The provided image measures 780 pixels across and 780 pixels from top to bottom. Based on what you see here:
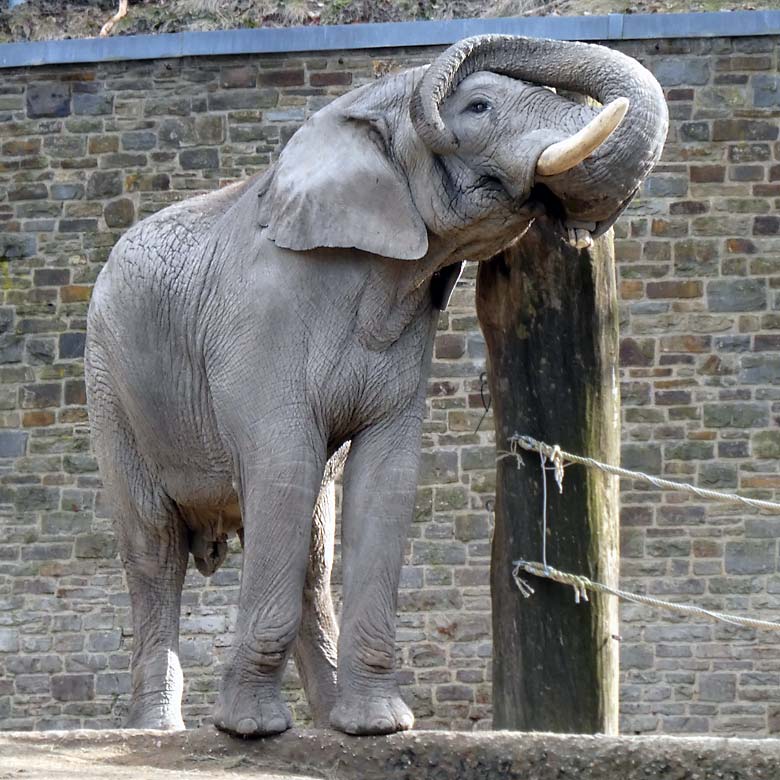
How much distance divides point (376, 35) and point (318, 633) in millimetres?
8913

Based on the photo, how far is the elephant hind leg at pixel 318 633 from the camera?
24.9ft

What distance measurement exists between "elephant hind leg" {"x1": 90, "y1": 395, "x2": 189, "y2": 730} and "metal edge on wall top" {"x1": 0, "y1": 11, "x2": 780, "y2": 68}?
8.20m

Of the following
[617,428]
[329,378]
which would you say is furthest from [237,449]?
[617,428]

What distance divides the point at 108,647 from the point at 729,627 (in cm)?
415

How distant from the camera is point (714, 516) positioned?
1561 cm

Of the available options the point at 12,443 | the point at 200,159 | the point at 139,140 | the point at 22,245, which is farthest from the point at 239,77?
the point at 12,443

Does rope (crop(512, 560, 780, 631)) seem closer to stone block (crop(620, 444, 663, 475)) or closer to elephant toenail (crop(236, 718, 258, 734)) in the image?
elephant toenail (crop(236, 718, 258, 734))

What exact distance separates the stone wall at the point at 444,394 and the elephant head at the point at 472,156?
341 inches

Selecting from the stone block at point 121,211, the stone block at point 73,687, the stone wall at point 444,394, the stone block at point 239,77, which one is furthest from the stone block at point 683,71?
the stone block at point 73,687

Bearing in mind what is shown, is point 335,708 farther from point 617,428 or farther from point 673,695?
point 673,695

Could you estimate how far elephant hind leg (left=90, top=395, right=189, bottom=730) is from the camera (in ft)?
24.7

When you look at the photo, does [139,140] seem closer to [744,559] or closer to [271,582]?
[744,559]

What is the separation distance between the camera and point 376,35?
15922mm

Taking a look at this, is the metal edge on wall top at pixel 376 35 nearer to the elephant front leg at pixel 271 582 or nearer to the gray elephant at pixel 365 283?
the gray elephant at pixel 365 283
